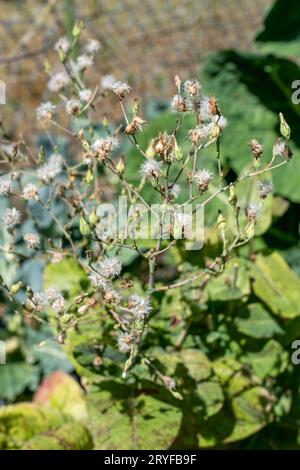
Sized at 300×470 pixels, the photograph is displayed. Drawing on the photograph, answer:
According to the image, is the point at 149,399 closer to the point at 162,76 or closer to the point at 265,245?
the point at 265,245

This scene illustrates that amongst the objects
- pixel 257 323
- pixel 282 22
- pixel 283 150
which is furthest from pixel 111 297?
pixel 282 22

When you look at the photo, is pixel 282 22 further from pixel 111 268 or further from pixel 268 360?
pixel 111 268

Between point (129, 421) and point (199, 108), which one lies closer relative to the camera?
point (199, 108)

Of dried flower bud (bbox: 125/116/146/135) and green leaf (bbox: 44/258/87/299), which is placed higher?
dried flower bud (bbox: 125/116/146/135)

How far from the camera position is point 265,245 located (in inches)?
71.5

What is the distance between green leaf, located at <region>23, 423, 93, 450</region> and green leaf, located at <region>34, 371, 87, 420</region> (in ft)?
0.41

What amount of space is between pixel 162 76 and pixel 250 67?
1.82 m

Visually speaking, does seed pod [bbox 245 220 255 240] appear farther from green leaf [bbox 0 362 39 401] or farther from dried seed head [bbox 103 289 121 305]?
green leaf [bbox 0 362 39 401]

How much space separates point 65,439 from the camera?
1407 mm

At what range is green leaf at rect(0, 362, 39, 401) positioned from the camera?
1.84 meters

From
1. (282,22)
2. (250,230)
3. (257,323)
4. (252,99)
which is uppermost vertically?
(282,22)

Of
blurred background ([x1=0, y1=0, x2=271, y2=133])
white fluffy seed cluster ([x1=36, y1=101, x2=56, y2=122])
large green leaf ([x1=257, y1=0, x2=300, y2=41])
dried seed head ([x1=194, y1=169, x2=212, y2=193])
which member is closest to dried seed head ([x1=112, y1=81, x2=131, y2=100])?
dried seed head ([x1=194, y1=169, x2=212, y2=193])

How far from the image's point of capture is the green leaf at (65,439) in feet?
4.47

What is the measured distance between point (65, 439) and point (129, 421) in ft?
0.48
